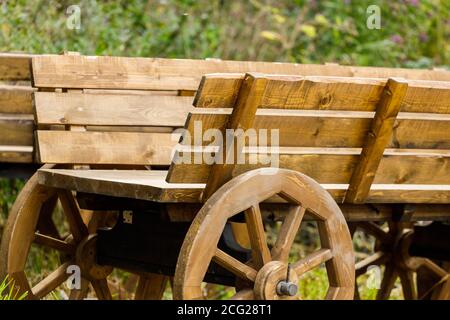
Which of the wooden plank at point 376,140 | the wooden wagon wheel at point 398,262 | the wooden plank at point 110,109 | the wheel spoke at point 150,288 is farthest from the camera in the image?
the wooden wagon wheel at point 398,262

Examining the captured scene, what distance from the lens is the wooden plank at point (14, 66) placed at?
17.9 ft

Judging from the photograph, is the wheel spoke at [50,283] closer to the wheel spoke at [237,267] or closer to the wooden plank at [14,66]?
the wooden plank at [14,66]

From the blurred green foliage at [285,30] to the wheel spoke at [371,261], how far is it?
2403 millimetres

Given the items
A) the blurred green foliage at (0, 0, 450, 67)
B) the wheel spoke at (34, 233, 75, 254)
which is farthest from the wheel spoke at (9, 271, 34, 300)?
the blurred green foliage at (0, 0, 450, 67)

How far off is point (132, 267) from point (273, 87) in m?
1.21

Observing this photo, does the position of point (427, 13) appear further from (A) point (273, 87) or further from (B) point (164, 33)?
(A) point (273, 87)

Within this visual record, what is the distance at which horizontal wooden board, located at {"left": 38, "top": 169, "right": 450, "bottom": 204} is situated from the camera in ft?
12.6

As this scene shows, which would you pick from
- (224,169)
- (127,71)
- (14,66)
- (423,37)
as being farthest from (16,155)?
(423,37)

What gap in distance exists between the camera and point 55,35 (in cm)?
709

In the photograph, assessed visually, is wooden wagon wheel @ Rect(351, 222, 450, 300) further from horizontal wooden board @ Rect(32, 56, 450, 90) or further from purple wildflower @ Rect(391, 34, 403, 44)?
purple wildflower @ Rect(391, 34, 403, 44)

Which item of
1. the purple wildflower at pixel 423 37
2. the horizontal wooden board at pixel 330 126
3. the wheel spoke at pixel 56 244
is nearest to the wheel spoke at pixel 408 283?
the horizontal wooden board at pixel 330 126

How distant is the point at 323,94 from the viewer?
397cm

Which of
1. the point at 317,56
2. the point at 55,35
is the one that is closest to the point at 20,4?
the point at 55,35

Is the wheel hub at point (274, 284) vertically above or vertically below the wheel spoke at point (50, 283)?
above
